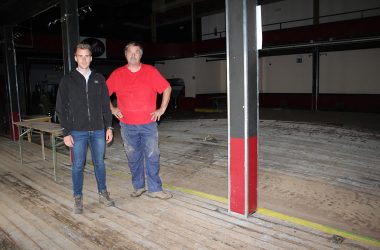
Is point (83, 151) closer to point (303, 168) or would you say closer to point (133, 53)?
point (133, 53)

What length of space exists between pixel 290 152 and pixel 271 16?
13.3m

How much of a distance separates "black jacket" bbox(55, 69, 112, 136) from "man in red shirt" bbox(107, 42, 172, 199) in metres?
0.37

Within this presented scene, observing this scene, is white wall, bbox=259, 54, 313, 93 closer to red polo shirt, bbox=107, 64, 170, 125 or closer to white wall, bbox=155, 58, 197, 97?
white wall, bbox=155, 58, 197, 97

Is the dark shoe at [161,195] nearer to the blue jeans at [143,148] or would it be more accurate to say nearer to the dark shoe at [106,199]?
the blue jeans at [143,148]

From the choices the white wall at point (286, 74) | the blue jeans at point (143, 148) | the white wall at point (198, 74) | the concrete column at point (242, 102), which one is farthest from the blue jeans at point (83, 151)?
the white wall at point (198, 74)

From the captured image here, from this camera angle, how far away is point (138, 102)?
3.80 metres

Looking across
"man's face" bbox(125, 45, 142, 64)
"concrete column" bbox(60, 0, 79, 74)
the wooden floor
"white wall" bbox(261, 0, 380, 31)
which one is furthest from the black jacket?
"white wall" bbox(261, 0, 380, 31)

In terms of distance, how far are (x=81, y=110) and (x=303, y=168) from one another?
12.7 ft

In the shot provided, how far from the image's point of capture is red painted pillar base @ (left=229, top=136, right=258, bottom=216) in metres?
3.32

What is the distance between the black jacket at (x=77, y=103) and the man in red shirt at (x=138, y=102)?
374 millimetres

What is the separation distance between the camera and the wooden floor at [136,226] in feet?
Result: 9.50

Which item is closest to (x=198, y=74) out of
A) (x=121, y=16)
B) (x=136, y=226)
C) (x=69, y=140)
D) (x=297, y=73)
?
(x=297, y=73)

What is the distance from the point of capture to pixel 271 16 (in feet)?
58.7

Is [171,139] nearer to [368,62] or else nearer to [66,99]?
[66,99]
